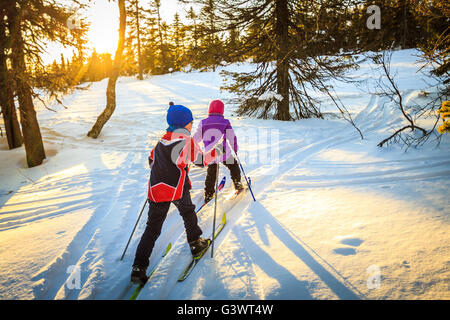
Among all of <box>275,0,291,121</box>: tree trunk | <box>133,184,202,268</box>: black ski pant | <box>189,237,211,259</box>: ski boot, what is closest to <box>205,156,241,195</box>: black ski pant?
<box>133,184,202,268</box>: black ski pant

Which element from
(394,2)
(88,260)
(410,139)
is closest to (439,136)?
(410,139)

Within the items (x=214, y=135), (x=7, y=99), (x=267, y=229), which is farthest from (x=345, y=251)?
(x=7, y=99)

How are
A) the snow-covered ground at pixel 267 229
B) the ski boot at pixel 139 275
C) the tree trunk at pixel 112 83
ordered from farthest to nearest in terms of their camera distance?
the tree trunk at pixel 112 83 < the ski boot at pixel 139 275 < the snow-covered ground at pixel 267 229

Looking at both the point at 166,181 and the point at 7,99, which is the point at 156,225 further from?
the point at 7,99

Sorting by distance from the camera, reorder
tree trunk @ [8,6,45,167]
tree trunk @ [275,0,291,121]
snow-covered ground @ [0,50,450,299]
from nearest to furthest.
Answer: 1. snow-covered ground @ [0,50,450,299]
2. tree trunk @ [8,6,45,167]
3. tree trunk @ [275,0,291,121]

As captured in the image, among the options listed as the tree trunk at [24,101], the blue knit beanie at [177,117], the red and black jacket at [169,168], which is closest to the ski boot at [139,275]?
the red and black jacket at [169,168]

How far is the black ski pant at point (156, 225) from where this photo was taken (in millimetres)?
2471

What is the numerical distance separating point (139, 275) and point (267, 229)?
1713 mm

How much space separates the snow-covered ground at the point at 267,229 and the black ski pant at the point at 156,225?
0.91 feet

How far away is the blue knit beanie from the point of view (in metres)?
2.71

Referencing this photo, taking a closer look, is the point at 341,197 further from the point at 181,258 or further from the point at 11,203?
the point at 11,203

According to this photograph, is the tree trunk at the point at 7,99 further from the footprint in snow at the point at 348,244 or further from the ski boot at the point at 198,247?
the footprint in snow at the point at 348,244

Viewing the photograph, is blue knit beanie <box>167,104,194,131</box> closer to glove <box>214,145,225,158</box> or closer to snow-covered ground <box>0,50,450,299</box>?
glove <box>214,145,225,158</box>

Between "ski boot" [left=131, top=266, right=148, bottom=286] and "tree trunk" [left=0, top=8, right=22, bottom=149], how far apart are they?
563 cm
